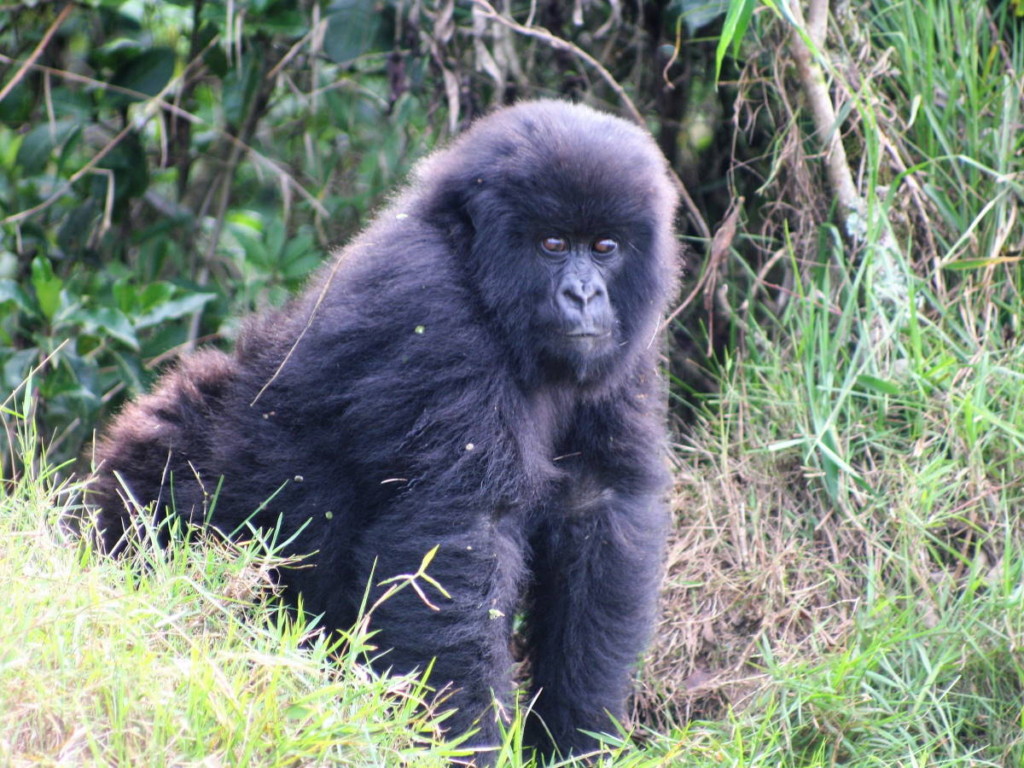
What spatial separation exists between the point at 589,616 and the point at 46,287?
7.70 feet

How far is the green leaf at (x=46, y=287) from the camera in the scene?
435 cm

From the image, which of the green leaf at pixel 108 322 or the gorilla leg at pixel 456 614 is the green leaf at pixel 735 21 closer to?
the gorilla leg at pixel 456 614

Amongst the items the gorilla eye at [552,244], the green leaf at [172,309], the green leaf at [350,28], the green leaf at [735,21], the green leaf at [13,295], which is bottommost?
the green leaf at [172,309]

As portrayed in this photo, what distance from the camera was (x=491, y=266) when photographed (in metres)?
3.11

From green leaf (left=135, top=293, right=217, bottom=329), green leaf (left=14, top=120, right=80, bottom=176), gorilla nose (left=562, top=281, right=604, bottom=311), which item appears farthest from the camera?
green leaf (left=14, top=120, right=80, bottom=176)

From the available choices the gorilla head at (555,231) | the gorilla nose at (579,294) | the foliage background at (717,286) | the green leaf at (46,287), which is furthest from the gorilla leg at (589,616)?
the green leaf at (46,287)

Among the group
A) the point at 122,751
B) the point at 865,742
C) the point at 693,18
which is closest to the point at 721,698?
the point at 865,742

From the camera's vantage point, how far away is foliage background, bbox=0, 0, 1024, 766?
3145 mm

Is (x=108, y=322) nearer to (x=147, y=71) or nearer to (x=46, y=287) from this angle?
(x=46, y=287)

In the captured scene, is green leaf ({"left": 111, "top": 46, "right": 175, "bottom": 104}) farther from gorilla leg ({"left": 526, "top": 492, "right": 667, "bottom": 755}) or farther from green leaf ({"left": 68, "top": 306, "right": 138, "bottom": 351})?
gorilla leg ({"left": 526, "top": 492, "right": 667, "bottom": 755})

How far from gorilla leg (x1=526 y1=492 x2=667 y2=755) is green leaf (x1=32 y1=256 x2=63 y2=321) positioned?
6.93ft

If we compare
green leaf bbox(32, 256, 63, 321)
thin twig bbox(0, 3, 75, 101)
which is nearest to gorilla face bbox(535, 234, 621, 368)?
green leaf bbox(32, 256, 63, 321)

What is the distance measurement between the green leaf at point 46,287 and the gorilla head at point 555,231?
1.82 metres

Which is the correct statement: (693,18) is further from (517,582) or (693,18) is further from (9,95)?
(9,95)
